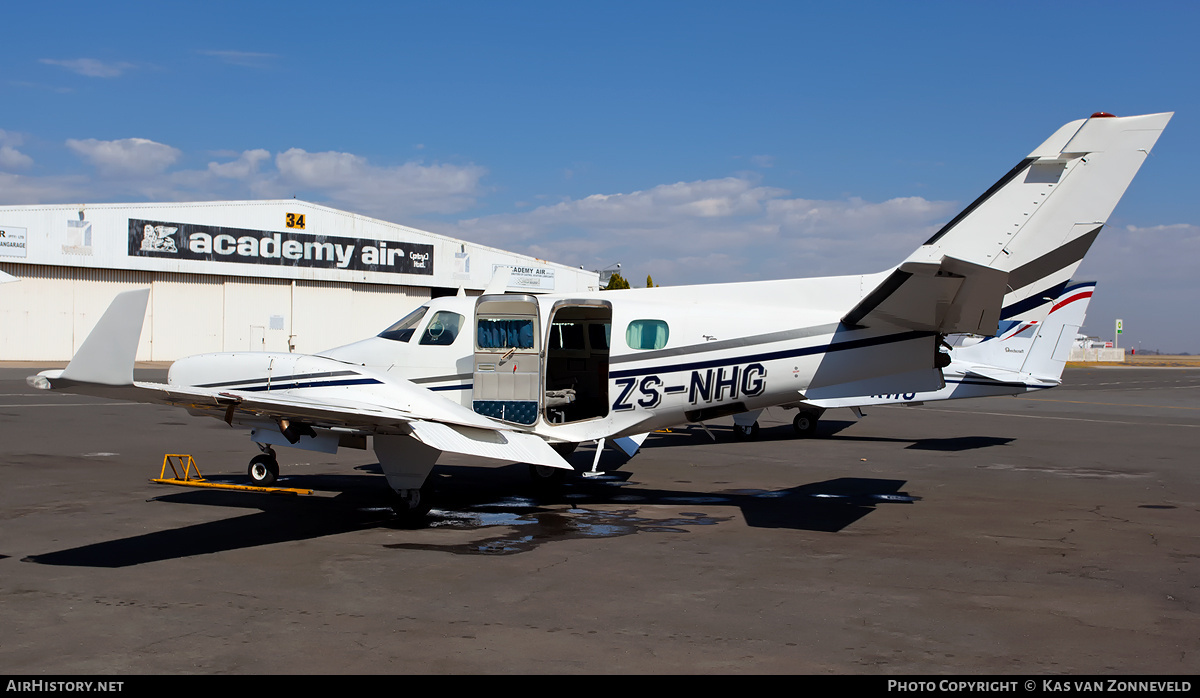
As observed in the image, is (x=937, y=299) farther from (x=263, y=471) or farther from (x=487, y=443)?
(x=263, y=471)

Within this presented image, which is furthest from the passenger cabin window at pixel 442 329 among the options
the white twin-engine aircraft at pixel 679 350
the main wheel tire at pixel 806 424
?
the main wheel tire at pixel 806 424

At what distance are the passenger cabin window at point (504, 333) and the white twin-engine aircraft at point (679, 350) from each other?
2cm

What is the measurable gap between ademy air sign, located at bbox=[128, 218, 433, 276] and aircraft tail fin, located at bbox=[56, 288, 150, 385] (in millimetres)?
45137

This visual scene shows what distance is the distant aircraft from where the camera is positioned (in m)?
19.8

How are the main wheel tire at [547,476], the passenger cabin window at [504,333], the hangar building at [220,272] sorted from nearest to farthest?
the passenger cabin window at [504,333] → the main wheel tire at [547,476] → the hangar building at [220,272]

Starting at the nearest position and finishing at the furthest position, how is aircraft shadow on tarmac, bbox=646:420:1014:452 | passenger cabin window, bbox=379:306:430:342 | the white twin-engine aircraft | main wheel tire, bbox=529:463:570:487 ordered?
the white twin-engine aircraft
passenger cabin window, bbox=379:306:430:342
main wheel tire, bbox=529:463:570:487
aircraft shadow on tarmac, bbox=646:420:1014:452

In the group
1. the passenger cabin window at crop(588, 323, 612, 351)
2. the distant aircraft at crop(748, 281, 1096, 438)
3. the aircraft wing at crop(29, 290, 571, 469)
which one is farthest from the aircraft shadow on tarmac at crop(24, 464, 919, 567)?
the distant aircraft at crop(748, 281, 1096, 438)

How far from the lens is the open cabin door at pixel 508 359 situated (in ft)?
37.7

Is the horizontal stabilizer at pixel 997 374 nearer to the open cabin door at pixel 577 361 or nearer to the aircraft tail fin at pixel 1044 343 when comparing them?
the aircraft tail fin at pixel 1044 343

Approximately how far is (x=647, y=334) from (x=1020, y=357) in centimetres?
1294

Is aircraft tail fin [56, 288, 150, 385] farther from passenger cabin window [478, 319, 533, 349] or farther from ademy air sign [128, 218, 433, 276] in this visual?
ademy air sign [128, 218, 433, 276]

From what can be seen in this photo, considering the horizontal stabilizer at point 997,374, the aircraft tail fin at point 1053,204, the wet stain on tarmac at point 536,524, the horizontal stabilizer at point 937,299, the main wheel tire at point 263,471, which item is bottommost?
the wet stain on tarmac at point 536,524

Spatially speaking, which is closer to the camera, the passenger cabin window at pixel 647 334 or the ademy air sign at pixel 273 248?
the passenger cabin window at pixel 647 334
